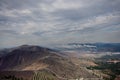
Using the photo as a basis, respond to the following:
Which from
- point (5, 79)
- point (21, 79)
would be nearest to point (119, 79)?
point (21, 79)

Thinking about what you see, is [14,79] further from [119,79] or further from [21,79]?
[119,79]

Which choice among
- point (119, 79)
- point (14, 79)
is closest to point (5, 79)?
point (14, 79)

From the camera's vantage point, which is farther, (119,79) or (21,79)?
(21,79)

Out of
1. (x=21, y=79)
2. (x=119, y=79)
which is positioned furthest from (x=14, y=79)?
(x=119, y=79)

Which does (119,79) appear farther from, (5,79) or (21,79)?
(5,79)

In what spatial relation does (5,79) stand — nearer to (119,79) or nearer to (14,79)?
(14,79)
